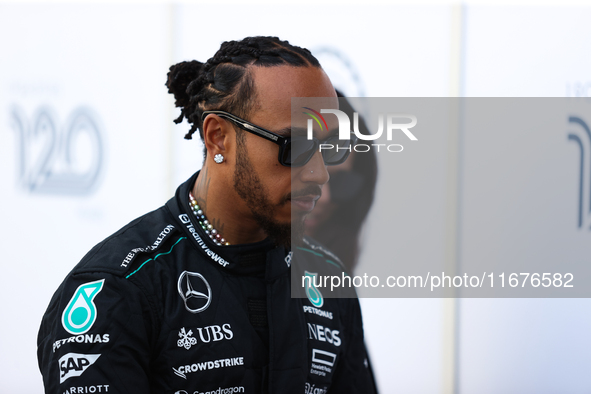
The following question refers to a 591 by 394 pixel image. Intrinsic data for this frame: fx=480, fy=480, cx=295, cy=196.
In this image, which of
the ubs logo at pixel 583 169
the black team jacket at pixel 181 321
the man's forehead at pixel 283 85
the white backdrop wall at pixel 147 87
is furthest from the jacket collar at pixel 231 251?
the ubs logo at pixel 583 169

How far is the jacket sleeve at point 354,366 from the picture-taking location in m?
1.45

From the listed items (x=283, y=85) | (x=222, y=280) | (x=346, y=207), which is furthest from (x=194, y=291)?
(x=346, y=207)

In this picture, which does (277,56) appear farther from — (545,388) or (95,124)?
(545,388)

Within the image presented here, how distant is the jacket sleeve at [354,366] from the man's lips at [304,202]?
37cm

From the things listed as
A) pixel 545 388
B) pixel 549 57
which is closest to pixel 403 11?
pixel 549 57

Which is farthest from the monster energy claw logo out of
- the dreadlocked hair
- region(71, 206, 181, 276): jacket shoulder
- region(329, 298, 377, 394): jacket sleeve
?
the dreadlocked hair

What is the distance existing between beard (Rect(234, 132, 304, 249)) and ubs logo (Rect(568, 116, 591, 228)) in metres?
1.99

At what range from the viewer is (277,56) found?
131cm

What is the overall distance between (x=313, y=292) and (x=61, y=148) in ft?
5.60

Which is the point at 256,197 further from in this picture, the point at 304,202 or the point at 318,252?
the point at 318,252

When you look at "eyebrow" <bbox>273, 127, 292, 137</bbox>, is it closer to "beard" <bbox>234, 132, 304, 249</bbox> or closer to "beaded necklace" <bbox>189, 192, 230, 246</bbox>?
"beard" <bbox>234, 132, 304, 249</bbox>

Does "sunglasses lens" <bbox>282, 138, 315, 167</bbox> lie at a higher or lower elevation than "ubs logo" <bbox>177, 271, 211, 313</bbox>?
higher

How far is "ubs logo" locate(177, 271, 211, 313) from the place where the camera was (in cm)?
116

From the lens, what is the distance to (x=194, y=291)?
1.18m
